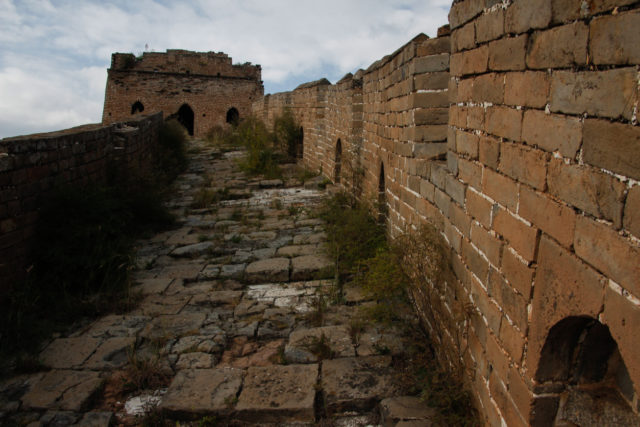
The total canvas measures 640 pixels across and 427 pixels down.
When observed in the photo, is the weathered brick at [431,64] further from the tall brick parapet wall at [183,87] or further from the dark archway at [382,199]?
the tall brick parapet wall at [183,87]

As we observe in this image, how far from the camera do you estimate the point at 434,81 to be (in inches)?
183

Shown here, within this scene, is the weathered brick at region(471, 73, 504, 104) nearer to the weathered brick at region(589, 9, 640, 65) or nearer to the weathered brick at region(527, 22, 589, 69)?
the weathered brick at region(527, 22, 589, 69)

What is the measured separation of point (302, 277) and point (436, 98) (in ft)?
8.46

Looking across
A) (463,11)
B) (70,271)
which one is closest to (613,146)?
(463,11)

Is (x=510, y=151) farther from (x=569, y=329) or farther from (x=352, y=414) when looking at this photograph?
(x=352, y=414)

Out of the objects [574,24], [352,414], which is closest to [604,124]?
[574,24]

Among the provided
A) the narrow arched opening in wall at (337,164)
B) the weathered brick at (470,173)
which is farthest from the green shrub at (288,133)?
the weathered brick at (470,173)

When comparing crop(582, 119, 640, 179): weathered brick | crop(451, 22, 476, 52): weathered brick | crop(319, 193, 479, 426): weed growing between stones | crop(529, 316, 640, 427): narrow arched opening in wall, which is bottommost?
crop(319, 193, 479, 426): weed growing between stones

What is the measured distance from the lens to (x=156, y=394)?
3.54 m

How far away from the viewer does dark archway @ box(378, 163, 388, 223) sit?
6496mm

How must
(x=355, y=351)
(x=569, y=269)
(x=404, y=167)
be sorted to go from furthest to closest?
(x=404, y=167)
(x=355, y=351)
(x=569, y=269)

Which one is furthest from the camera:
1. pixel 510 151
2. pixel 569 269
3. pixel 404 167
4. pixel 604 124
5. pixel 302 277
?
pixel 302 277

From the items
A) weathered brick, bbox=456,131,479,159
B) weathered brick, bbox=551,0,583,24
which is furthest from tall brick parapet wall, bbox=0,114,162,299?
weathered brick, bbox=551,0,583,24

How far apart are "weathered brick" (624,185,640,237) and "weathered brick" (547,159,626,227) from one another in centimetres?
3
